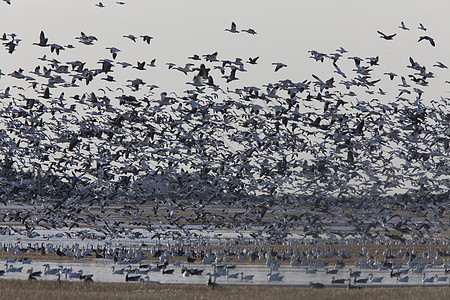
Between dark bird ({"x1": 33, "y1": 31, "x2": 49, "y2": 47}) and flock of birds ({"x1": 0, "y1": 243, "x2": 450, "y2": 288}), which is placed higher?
dark bird ({"x1": 33, "y1": 31, "x2": 49, "y2": 47})

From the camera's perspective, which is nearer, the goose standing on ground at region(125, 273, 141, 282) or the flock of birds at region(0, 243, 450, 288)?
the goose standing on ground at region(125, 273, 141, 282)

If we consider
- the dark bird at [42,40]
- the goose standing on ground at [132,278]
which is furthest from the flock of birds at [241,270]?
the dark bird at [42,40]

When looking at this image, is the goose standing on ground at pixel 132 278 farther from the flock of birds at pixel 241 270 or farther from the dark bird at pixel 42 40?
the dark bird at pixel 42 40

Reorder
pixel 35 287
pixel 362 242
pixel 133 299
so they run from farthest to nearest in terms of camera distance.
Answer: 1. pixel 362 242
2. pixel 35 287
3. pixel 133 299

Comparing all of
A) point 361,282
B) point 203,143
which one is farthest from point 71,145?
point 361,282

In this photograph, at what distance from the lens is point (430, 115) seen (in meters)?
38.8

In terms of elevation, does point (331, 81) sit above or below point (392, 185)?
above

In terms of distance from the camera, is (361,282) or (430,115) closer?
(361,282)

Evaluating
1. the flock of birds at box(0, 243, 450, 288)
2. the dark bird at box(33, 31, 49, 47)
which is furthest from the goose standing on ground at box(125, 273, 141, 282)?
the dark bird at box(33, 31, 49, 47)

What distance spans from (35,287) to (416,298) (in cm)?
1490

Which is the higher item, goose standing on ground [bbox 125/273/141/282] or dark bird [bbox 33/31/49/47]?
dark bird [bbox 33/31/49/47]

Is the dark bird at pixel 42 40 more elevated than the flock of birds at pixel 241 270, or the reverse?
the dark bird at pixel 42 40

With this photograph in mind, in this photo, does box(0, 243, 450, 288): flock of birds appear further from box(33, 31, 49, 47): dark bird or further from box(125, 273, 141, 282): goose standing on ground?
box(33, 31, 49, 47): dark bird

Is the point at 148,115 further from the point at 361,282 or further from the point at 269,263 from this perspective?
the point at 361,282
